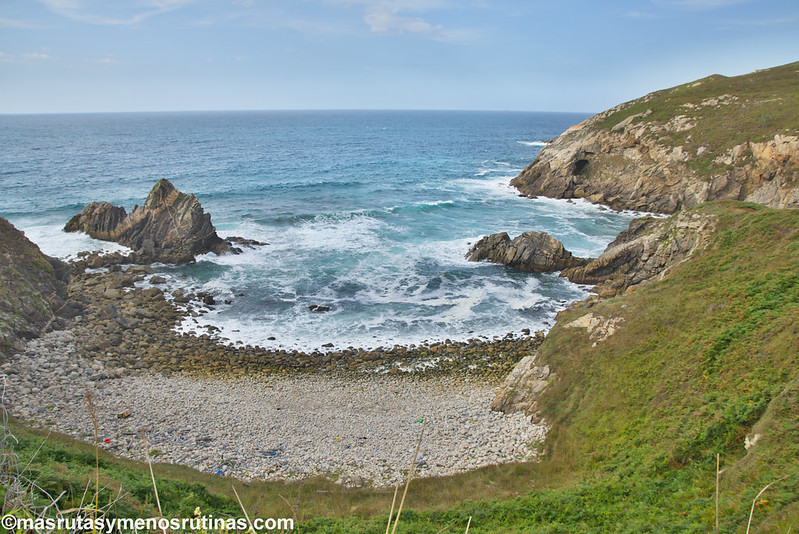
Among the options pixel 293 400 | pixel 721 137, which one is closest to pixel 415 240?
pixel 293 400

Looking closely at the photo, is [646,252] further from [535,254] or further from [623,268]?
[535,254]

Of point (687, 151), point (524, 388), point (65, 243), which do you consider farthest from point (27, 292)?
point (687, 151)

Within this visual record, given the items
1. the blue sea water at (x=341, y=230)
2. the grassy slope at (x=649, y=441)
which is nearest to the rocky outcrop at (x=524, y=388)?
the grassy slope at (x=649, y=441)

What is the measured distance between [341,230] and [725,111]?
5443cm

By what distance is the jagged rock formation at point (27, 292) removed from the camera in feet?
79.6

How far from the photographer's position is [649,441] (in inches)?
579

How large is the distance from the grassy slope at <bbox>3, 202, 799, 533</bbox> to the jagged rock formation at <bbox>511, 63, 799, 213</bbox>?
33495 millimetres

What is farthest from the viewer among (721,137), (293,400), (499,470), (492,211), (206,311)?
(492,211)

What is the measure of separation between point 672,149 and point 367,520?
2481 inches

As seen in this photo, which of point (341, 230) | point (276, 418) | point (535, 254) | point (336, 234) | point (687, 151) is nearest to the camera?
point (276, 418)

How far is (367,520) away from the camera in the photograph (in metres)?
13.1

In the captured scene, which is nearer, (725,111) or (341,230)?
(341,230)

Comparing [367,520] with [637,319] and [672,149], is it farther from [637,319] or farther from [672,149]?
[672,149]

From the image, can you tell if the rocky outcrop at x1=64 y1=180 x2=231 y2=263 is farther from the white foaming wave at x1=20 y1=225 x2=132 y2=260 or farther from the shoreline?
the shoreline
